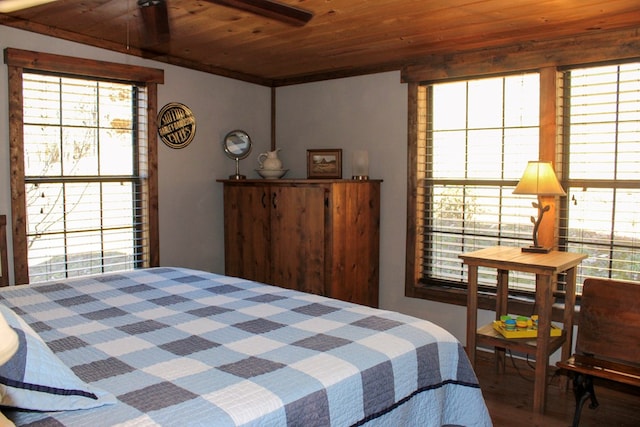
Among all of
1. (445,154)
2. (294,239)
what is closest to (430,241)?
(445,154)

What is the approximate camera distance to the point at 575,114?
3520 millimetres

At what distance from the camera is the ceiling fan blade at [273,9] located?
2.15 meters

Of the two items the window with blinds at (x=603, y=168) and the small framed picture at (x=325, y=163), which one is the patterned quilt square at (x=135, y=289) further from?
the window with blinds at (x=603, y=168)

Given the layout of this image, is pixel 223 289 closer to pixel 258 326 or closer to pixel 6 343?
pixel 258 326

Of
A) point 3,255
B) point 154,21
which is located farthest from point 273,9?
point 3,255

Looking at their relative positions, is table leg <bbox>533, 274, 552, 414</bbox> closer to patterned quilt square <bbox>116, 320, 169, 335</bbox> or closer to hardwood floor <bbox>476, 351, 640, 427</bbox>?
hardwood floor <bbox>476, 351, 640, 427</bbox>

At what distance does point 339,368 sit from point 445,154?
276 centimetres

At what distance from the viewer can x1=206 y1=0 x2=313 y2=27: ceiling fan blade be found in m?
2.15

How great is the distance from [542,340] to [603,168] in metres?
1.20

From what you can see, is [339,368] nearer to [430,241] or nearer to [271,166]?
A: [430,241]

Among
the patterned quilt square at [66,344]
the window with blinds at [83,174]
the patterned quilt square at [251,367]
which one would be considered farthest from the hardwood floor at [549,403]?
the window with blinds at [83,174]

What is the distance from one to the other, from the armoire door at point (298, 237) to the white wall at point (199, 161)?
62 cm

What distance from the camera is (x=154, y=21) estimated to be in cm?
235

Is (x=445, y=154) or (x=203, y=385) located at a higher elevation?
(x=445, y=154)
